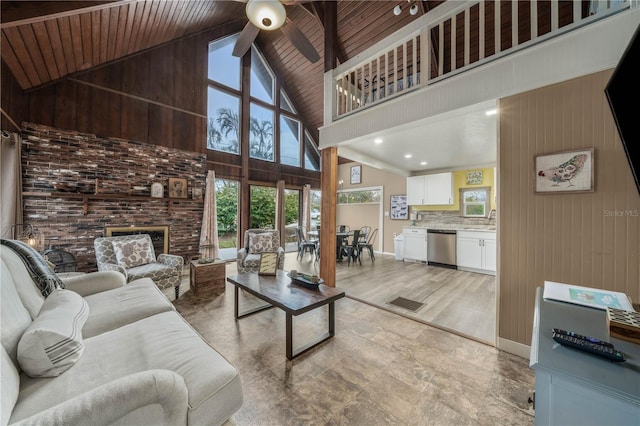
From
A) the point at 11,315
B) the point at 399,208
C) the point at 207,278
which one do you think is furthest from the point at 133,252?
the point at 399,208

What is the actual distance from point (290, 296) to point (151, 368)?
1.19 meters

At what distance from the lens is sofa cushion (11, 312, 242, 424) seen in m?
0.97

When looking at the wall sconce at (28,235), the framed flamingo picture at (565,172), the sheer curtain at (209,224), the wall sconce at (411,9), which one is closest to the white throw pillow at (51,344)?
the wall sconce at (28,235)

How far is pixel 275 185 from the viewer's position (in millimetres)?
6848

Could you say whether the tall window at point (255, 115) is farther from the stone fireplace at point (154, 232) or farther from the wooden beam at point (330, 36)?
the wooden beam at point (330, 36)

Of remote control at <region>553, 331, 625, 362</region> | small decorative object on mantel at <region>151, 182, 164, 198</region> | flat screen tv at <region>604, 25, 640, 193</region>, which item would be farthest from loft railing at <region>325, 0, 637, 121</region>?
small decorative object on mantel at <region>151, 182, 164, 198</region>

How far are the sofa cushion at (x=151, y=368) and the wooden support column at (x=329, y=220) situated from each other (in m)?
2.38

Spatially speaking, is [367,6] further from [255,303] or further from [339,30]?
[255,303]

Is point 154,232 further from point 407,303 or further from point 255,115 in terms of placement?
point 407,303

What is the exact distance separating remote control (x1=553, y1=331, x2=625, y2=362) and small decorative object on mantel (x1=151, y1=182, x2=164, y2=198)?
555 centimetres

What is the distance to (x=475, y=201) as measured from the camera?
216 inches

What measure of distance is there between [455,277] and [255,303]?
143 inches

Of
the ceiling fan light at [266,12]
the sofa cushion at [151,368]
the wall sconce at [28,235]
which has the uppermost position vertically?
the ceiling fan light at [266,12]

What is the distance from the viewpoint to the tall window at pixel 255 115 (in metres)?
5.78
